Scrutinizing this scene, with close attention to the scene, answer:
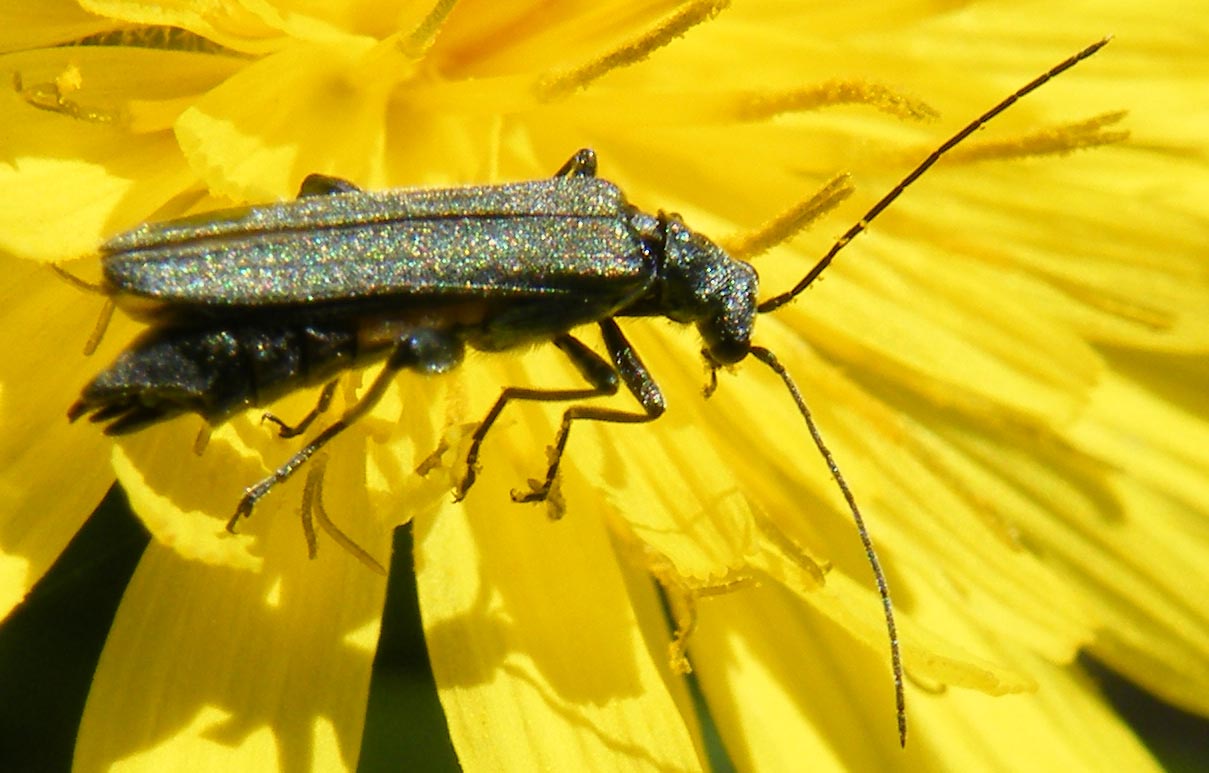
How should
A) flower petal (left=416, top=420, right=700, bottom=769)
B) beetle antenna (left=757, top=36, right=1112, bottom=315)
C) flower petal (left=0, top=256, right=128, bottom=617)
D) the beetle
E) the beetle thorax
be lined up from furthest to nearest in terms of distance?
beetle antenna (left=757, top=36, right=1112, bottom=315)
the beetle thorax
flower petal (left=416, top=420, right=700, bottom=769)
flower petal (left=0, top=256, right=128, bottom=617)
the beetle

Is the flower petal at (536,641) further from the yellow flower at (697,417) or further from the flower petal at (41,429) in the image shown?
the flower petal at (41,429)

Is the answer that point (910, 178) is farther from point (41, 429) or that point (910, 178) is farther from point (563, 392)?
point (41, 429)

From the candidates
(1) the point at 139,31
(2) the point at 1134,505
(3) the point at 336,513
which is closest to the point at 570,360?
(3) the point at 336,513

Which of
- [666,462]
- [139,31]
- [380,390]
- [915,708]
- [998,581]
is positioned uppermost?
[139,31]

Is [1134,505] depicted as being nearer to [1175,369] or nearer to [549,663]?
[1175,369]

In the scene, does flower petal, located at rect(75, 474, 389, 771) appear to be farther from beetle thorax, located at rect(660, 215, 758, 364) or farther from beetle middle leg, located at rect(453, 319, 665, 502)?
beetle thorax, located at rect(660, 215, 758, 364)

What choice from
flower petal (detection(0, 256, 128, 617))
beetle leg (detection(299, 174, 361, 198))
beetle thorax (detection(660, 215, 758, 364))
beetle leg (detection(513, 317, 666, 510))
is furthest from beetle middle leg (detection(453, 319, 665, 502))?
flower petal (detection(0, 256, 128, 617))

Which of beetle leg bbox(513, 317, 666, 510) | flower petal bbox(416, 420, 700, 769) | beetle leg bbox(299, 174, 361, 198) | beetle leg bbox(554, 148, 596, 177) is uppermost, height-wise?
beetle leg bbox(299, 174, 361, 198)
